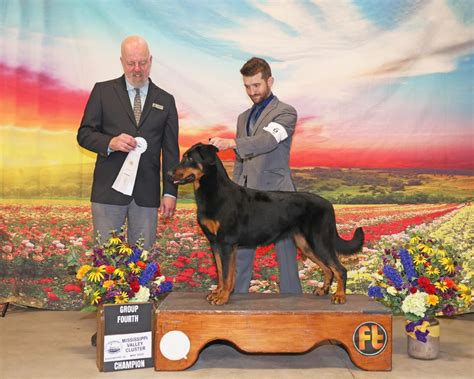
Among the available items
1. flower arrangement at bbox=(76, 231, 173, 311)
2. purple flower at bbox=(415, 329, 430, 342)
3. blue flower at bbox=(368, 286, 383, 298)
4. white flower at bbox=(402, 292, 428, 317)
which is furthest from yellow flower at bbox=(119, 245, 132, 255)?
purple flower at bbox=(415, 329, 430, 342)

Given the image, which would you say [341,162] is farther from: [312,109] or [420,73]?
[420,73]

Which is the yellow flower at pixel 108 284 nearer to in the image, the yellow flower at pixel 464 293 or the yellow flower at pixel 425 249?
the yellow flower at pixel 425 249

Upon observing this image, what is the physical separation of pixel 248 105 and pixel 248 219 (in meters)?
2.16

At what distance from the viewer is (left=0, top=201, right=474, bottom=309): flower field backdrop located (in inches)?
201

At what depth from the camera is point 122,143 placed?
11.8 feet

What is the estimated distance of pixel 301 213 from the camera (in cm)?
355

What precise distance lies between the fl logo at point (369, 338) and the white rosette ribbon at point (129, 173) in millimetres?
1732

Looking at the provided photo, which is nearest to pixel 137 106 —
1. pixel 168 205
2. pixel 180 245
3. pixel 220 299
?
pixel 168 205

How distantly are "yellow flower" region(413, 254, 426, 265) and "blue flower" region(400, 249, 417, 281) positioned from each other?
3cm

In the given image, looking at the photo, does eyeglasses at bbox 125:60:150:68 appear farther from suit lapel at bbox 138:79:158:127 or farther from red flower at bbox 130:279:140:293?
red flower at bbox 130:279:140:293

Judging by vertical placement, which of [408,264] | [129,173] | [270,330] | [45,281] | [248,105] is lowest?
[45,281]

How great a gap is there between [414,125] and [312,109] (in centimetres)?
99

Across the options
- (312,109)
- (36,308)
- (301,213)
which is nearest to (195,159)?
(301,213)

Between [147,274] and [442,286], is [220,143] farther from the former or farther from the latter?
[442,286]
